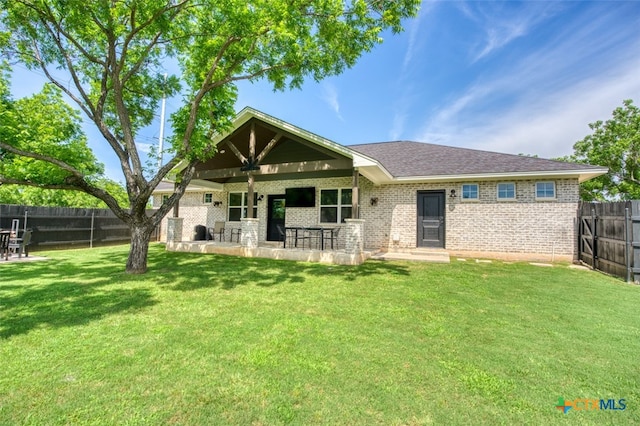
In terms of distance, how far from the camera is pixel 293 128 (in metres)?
8.88

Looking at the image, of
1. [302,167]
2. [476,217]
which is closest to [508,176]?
[476,217]

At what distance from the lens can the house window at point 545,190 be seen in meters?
9.14

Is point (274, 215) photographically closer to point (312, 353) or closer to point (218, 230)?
point (218, 230)

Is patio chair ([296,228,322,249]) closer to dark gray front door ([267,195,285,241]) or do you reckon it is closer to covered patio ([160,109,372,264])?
covered patio ([160,109,372,264])

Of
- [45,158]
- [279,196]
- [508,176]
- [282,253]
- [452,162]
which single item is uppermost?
[452,162]

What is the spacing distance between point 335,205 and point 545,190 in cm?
713

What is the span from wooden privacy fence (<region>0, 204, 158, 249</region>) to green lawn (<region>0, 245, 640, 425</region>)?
22.9ft

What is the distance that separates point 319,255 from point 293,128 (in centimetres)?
408

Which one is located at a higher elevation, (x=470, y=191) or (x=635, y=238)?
(x=470, y=191)

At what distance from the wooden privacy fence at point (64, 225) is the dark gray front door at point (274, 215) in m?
7.24

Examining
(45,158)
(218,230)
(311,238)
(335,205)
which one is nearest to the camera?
(45,158)

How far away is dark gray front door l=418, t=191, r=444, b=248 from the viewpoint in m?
10.4

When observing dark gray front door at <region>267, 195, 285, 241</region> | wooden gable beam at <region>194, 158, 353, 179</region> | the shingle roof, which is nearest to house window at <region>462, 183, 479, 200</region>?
the shingle roof

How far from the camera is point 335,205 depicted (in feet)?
37.2
